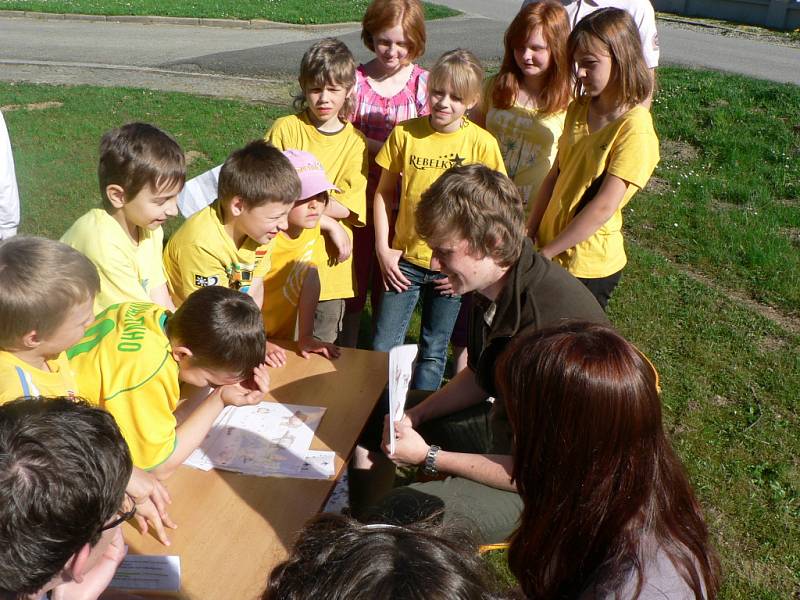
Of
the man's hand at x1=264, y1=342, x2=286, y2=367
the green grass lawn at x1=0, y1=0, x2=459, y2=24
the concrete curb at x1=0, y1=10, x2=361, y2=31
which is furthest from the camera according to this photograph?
the green grass lawn at x1=0, y1=0, x2=459, y2=24

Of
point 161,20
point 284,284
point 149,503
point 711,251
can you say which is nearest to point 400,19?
point 284,284

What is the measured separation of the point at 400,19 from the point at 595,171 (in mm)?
1304

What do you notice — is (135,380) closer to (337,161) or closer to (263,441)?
(263,441)

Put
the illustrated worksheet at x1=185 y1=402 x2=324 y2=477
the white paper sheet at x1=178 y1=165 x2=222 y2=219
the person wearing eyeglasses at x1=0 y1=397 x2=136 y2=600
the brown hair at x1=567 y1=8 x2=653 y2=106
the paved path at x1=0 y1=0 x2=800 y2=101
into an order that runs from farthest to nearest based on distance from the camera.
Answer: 1. the paved path at x1=0 y1=0 x2=800 y2=101
2. the white paper sheet at x1=178 y1=165 x2=222 y2=219
3. the brown hair at x1=567 y1=8 x2=653 y2=106
4. the illustrated worksheet at x1=185 y1=402 x2=324 y2=477
5. the person wearing eyeglasses at x1=0 y1=397 x2=136 y2=600

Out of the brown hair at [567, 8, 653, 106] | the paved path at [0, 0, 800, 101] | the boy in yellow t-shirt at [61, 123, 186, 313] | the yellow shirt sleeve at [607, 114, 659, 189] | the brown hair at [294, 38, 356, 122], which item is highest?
the brown hair at [567, 8, 653, 106]

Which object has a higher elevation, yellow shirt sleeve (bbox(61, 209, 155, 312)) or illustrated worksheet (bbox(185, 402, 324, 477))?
yellow shirt sleeve (bbox(61, 209, 155, 312))

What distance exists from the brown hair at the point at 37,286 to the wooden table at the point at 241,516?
1.99 feet

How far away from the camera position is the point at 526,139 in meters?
3.87

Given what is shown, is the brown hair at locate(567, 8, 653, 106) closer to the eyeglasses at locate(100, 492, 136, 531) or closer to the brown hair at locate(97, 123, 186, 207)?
the brown hair at locate(97, 123, 186, 207)

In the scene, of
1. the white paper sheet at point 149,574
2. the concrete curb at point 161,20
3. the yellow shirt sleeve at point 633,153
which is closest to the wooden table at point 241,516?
the white paper sheet at point 149,574

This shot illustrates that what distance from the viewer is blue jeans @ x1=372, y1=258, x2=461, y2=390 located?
147 inches

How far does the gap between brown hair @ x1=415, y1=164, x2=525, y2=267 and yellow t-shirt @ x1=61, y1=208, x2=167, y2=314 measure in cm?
111

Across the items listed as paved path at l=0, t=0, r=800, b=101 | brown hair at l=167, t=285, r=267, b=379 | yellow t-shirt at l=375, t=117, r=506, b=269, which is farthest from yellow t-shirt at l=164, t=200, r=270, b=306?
paved path at l=0, t=0, r=800, b=101

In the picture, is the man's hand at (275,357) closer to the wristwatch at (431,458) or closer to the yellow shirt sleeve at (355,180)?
the wristwatch at (431,458)
